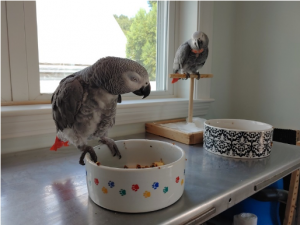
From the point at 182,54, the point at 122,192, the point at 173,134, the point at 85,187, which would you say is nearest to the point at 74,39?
the point at 182,54

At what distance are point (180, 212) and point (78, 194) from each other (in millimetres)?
221

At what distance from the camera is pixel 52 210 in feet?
1.52

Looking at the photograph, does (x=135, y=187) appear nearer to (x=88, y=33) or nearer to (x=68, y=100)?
(x=68, y=100)

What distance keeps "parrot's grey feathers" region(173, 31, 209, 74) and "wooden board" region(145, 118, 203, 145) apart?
0.25 m

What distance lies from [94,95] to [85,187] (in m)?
0.21

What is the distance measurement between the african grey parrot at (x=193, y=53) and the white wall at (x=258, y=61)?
348mm

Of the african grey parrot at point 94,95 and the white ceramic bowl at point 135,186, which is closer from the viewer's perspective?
the white ceramic bowl at point 135,186

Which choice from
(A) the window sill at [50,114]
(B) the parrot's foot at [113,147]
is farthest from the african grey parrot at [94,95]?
(A) the window sill at [50,114]

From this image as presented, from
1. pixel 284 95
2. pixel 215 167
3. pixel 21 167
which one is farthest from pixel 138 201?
pixel 284 95

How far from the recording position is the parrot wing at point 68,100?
1.82ft

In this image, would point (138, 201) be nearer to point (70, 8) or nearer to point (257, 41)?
point (70, 8)

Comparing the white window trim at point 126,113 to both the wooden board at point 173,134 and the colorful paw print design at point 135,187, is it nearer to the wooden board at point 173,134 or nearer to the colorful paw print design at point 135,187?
the wooden board at point 173,134

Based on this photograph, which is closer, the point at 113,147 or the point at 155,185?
the point at 155,185

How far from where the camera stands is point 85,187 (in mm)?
564
